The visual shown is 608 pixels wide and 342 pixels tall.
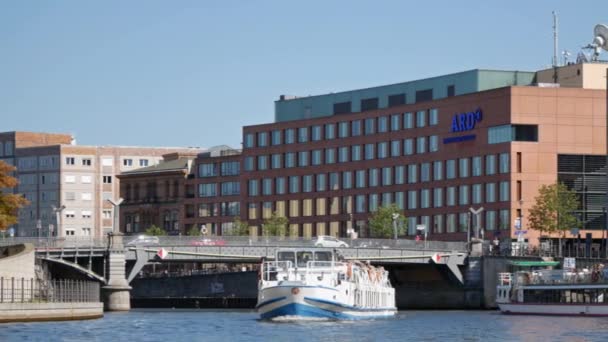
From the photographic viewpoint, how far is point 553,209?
189875 millimetres

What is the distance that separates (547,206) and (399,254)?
67.7 feet

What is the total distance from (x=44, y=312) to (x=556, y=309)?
53.6m

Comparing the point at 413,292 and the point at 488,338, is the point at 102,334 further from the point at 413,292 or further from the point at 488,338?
the point at 413,292

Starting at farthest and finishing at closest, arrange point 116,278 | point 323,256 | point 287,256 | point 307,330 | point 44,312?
point 116,278 → point 323,256 → point 287,256 → point 44,312 → point 307,330

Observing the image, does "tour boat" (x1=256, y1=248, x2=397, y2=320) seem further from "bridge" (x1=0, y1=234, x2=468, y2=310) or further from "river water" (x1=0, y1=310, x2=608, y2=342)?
"bridge" (x1=0, y1=234, x2=468, y2=310)

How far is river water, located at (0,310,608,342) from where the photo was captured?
106938 millimetres

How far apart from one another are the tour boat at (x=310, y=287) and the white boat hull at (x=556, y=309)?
25.4 meters

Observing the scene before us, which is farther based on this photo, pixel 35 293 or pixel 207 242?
pixel 207 242

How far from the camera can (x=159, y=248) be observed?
17025 cm

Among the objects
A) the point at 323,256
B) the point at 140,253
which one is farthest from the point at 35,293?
the point at 140,253

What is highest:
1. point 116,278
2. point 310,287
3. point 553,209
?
point 553,209

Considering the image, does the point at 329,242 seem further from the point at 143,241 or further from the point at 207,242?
the point at 143,241

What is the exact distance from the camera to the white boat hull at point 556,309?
150m

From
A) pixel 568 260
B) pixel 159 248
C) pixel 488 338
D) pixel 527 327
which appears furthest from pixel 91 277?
pixel 488 338
